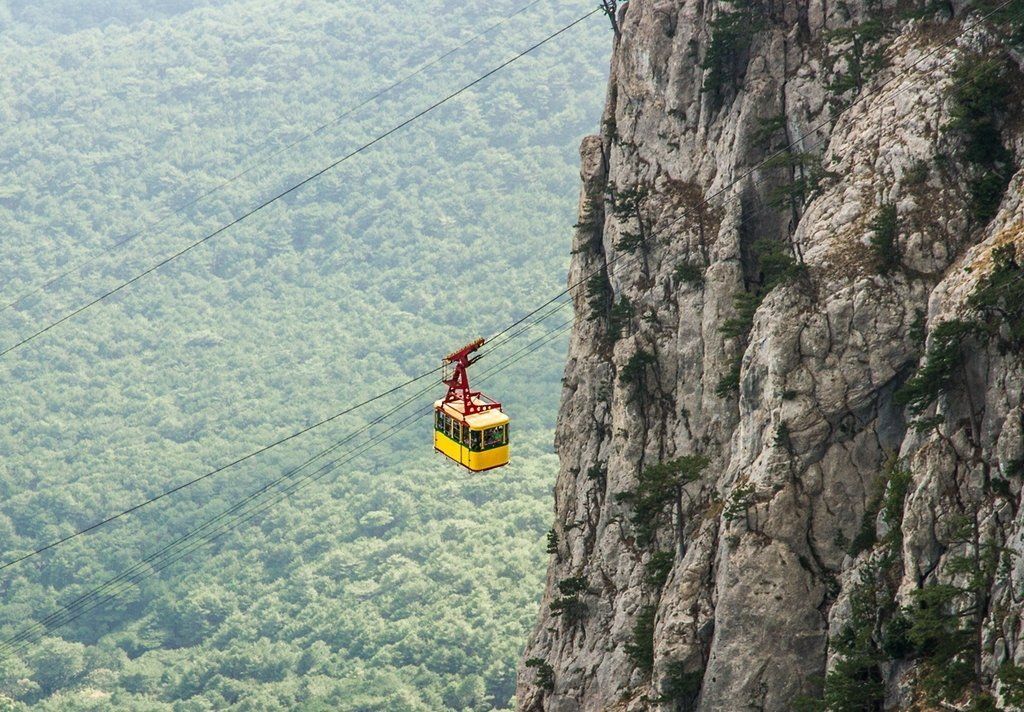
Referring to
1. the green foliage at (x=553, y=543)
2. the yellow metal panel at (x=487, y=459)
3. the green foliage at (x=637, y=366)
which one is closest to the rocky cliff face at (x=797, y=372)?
the green foliage at (x=637, y=366)

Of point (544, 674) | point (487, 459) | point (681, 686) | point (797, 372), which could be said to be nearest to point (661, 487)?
point (681, 686)

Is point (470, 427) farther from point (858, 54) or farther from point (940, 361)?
point (940, 361)

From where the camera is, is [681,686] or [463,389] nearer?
[681,686]

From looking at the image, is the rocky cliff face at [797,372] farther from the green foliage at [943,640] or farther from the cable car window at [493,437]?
the cable car window at [493,437]

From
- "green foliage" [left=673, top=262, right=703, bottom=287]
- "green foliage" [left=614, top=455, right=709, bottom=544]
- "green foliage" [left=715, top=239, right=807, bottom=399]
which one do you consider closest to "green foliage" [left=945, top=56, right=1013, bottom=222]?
"green foliage" [left=715, top=239, right=807, bottom=399]

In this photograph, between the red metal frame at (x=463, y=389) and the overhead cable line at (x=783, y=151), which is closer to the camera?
the overhead cable line at (x=783, y=151)

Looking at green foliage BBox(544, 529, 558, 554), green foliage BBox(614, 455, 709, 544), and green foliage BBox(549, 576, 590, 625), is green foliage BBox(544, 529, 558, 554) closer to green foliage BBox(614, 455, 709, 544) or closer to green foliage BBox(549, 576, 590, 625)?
green foliage BBox(549, 576, 590, 625)

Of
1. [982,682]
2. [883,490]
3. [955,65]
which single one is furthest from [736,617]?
[955,65]
